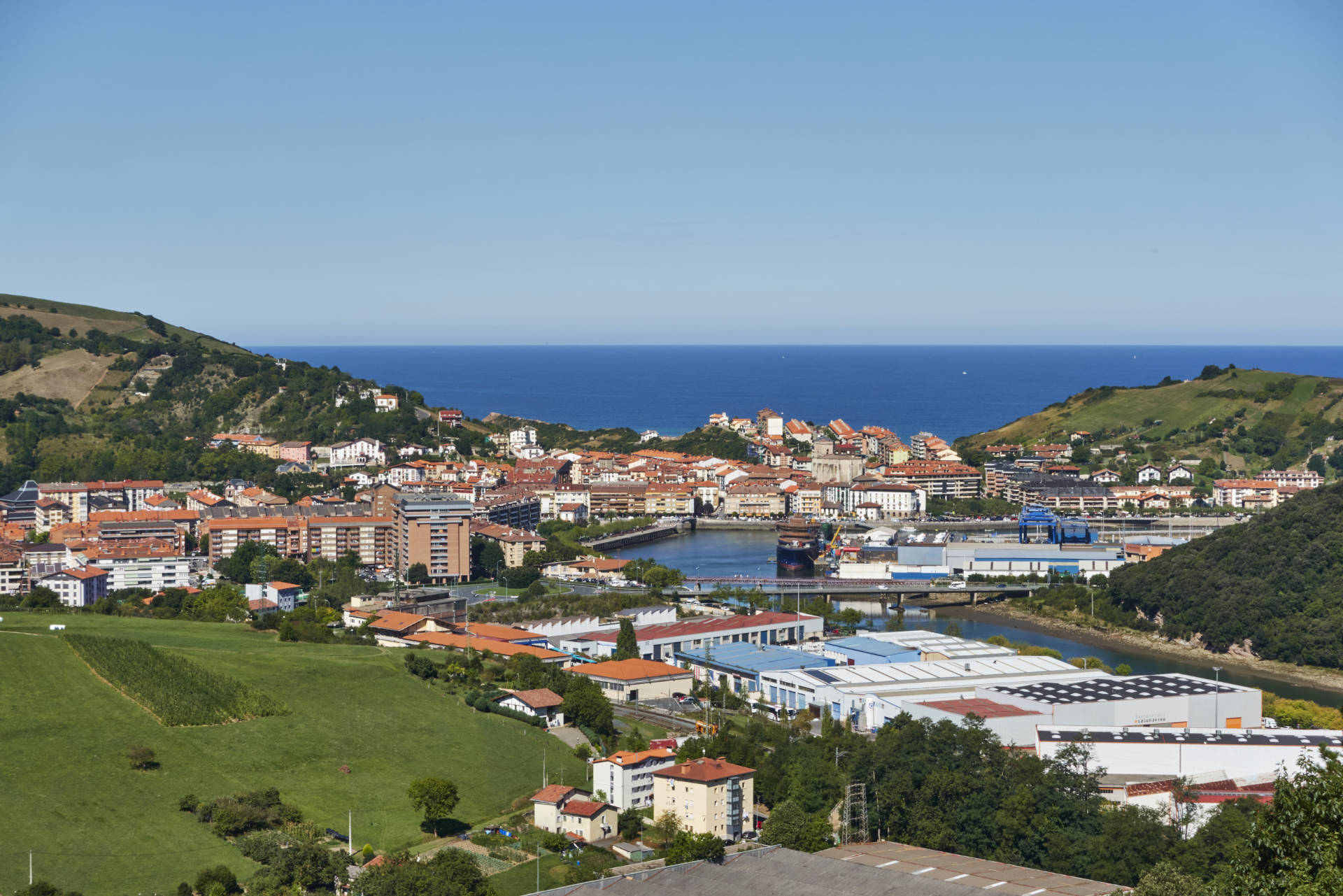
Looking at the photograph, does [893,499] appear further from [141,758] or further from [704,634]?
[141,758]

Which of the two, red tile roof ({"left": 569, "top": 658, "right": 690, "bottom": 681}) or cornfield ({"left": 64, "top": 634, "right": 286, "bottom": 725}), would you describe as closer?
cornfield ({"left": 64, "top": 634, "right": 286, "bottom": 725})

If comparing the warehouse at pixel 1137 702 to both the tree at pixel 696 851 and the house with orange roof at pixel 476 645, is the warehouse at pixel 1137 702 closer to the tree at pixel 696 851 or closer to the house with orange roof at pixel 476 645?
the tree at pixel 696 851

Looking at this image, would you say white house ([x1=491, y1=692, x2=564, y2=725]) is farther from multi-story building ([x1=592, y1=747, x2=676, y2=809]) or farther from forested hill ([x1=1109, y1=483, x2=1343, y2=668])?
forested hill ([x1=1109, y1=483, x2=1343, y2=668])

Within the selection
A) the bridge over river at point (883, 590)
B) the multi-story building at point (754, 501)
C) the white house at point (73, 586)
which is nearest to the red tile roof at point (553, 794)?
the bridge over river at point (883, 590)

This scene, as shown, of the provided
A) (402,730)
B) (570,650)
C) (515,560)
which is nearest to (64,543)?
(515,560)

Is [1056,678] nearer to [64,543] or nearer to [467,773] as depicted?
[467,773]

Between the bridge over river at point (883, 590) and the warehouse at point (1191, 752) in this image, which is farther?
the bridge over river at point (883, 590)

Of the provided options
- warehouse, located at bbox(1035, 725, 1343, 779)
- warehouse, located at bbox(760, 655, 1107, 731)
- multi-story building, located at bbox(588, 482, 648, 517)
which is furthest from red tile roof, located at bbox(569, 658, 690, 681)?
multi-story building, located at bbox(588, 482, 648, 517)
